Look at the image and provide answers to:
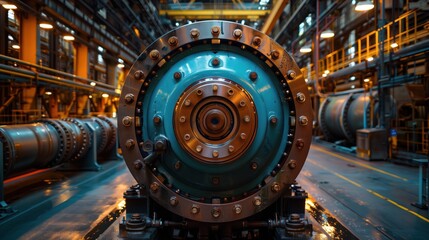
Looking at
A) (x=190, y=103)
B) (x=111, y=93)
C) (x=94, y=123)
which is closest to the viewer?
(x=190, y=103)

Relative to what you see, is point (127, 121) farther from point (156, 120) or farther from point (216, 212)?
point (216, 212)

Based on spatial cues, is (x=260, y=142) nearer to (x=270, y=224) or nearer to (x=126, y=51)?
(x=270, y=224)

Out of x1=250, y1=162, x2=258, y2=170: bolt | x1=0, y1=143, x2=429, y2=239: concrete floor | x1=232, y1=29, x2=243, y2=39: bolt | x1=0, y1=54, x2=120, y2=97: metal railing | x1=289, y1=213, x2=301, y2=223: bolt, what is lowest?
x1=0, y1=143, x2=429, y2=239: concrete floor

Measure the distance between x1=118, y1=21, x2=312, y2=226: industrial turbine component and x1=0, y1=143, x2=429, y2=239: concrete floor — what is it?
3.01 feet

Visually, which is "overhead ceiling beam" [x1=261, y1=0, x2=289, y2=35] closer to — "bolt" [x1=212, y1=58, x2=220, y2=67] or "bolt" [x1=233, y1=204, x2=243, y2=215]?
"bolt" [x1=212, y1=58, x2=220, y2=67]

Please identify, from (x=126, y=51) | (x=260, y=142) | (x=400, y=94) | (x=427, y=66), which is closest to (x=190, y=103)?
(x=260, y=142)

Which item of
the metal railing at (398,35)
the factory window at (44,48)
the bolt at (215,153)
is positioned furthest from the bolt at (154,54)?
the factory window at (44,48)

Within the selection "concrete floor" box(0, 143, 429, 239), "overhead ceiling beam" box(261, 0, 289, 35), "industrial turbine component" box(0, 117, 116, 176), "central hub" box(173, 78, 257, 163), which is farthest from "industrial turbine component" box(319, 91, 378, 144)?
"central hub" box(173, 78, 257, 163)

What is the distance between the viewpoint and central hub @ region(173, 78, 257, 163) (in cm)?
254

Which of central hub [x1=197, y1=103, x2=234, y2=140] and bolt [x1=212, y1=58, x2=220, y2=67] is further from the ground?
bolt [x1=212, y1=58, x2=220, y2=67]

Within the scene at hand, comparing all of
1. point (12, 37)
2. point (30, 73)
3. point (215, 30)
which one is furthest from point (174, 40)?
point (12, 37)

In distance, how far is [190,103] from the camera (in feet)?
8.36

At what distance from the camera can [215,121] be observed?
257cm

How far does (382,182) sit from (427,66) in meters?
4.47
